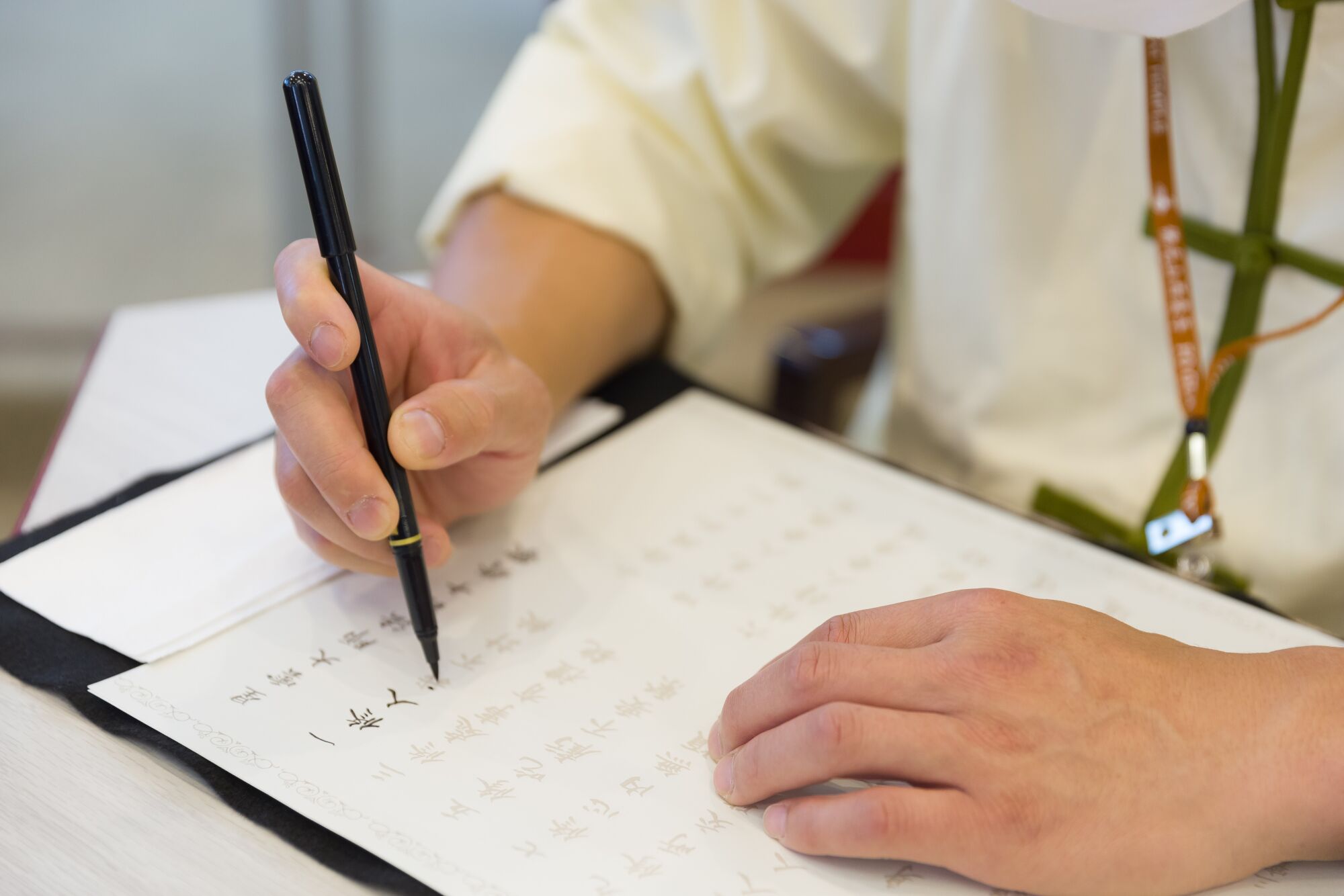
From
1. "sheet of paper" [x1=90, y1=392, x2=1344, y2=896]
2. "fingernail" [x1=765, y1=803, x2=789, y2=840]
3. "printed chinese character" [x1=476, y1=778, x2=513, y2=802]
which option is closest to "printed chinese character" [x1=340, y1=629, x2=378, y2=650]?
"sheet of paper" [x1=90, y1=392, x2=1344, y2=896]

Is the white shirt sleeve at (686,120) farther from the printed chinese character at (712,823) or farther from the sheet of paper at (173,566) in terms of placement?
the printed chinese character at (712,823)

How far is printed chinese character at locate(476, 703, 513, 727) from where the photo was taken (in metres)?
0.47

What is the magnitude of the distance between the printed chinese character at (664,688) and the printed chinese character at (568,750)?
5 cm

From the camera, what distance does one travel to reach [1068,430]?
77 cm

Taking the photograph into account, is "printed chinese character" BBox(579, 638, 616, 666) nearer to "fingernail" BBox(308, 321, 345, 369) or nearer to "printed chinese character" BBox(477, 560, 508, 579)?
"printed chinese character" BBox(477, 560, 508, 579)

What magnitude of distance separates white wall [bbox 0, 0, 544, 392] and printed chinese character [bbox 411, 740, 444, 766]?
185 centimetres

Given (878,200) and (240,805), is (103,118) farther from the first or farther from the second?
(240,805)

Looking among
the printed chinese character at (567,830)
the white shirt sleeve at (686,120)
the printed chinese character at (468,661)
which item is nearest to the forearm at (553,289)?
the white shirt sleeve at (686,120)

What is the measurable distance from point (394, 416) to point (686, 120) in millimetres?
430

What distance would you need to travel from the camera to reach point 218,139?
261 centimetres

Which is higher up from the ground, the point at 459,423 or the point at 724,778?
the point at 459,423

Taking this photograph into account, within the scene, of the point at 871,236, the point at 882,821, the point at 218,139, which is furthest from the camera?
the point at 218,139

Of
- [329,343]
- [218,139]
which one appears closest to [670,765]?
[329,343]

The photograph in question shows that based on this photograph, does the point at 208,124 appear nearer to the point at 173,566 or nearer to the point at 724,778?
the point at 173,566
